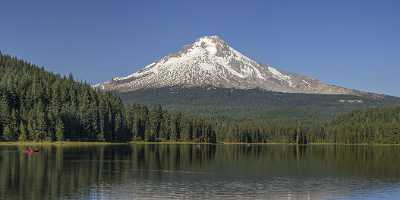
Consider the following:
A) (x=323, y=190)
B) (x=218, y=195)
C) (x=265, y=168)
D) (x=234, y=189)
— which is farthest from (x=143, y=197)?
(x=265, y=168)

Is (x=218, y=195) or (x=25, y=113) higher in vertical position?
(x=25, y=113)

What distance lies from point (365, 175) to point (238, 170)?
17.0 meters

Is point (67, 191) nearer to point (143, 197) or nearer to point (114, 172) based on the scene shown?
point (143, 197)

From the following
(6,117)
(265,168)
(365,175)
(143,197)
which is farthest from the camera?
(6,117)

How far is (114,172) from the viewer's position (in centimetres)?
8588

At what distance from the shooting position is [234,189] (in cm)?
6912

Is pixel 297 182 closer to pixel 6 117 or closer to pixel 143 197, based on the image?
pixel 143 197

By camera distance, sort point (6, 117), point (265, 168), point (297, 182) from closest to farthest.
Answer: point (297, 182), point (265, 168), point (6, 117)

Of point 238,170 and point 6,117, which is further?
point 6,117

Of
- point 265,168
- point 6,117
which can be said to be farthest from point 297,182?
point 6,117

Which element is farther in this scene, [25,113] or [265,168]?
[25,113]

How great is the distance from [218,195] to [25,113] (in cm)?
12978

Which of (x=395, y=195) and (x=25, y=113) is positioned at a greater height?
(x=25, y=113)

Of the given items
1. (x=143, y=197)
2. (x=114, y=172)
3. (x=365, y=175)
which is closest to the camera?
(x=143, y=197)
